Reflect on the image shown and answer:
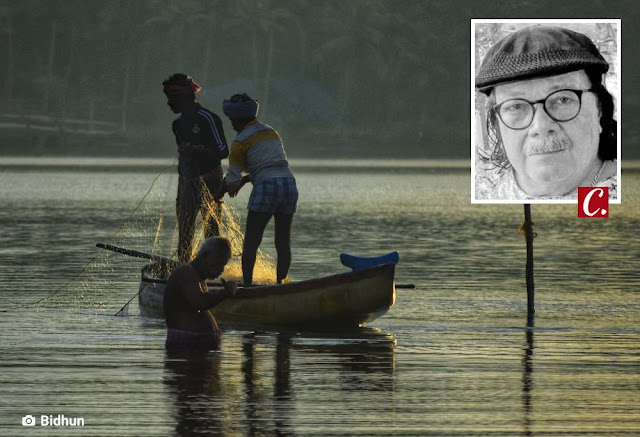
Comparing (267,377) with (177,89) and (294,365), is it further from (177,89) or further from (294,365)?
(177,89)

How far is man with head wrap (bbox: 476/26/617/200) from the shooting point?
1438 cm

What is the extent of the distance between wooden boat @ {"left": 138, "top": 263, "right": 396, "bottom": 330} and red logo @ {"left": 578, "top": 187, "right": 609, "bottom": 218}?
1.70 meters

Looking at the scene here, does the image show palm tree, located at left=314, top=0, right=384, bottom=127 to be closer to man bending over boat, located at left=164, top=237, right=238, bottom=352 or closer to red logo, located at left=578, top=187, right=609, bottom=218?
red logo, located at left=578, top=187, right=609, bottom=218

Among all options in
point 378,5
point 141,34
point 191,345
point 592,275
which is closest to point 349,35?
point 378,5

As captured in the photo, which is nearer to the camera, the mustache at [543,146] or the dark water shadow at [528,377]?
the dark water shadow at [528,377]

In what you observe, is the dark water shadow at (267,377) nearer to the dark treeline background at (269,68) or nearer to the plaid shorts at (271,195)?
the plaid shorts at (271,195)

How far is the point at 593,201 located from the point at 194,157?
3.80 meters

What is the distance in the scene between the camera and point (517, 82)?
1466 cm

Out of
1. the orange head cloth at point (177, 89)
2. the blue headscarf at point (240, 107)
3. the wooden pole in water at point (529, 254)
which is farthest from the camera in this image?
the wooden pole in water at point (529, 254)

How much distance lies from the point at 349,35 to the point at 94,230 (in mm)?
82560

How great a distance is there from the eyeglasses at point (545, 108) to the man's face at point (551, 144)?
3cm

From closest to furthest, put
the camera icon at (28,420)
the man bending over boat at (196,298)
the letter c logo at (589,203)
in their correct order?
the camera icon at (28,420) → the man bending over boat at (196,298) → the letter c logo at (589,203)

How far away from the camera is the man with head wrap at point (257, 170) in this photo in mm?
14788

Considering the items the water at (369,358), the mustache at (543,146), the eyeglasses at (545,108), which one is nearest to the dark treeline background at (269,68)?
the water at (369,358)
